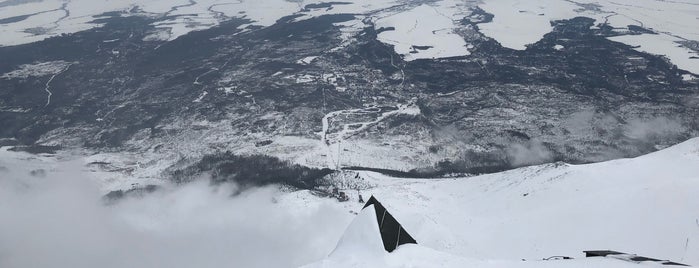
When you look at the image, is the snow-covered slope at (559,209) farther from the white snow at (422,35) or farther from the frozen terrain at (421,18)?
the frozen terrain at (421,18)

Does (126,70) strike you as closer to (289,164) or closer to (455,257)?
(289,164)

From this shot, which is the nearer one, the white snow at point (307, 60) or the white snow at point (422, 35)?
the white snow at point (307, 60)

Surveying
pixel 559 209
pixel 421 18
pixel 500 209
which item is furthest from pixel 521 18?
pixel 559 209

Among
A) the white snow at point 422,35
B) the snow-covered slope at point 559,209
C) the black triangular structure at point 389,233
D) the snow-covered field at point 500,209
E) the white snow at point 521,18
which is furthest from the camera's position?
the white snow at point 521,18

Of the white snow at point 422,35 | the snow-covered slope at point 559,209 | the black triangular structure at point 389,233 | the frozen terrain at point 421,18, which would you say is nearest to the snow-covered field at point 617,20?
the frozen terrain at point 421,18

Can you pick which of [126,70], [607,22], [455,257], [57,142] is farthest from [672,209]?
[607,22]
